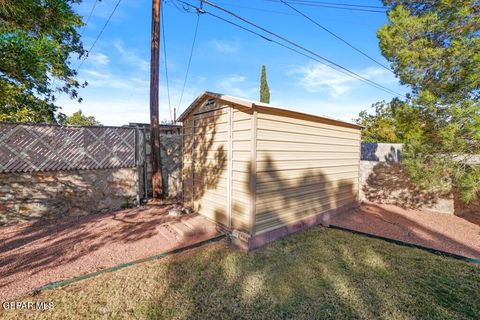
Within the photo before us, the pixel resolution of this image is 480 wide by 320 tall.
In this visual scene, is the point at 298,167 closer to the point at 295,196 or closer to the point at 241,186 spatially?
the point at 295,196

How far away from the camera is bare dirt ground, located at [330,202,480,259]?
13.8 feet

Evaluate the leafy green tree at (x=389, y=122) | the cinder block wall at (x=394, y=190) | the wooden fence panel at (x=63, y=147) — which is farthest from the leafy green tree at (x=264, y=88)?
the wooden fence panel at (x=63, y=147)

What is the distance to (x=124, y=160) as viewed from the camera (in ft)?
20.3

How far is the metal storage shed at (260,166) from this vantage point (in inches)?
149

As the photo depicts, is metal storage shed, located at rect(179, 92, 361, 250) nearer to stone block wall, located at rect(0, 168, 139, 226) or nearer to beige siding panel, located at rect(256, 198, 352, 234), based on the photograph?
beige siding panel, located at rect(256, 198, 352, 234)

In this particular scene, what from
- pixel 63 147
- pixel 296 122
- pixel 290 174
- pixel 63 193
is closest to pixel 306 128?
pixel 296 122

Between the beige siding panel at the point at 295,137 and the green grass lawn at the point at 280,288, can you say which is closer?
the green grass lawn at the point at 280,288

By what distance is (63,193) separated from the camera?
5234mm

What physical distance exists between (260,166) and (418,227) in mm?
4660

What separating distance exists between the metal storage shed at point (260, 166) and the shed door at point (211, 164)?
2cm

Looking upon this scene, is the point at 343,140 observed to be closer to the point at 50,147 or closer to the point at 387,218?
the point at 387,218

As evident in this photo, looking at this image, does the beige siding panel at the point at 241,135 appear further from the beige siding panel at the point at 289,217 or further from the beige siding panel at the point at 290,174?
the beige siding panel at the point at 289,217

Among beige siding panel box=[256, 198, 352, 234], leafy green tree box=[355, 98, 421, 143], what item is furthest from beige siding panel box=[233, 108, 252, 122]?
leafy green tree box=[355, 98, 421, 143]

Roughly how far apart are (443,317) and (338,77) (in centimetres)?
906
